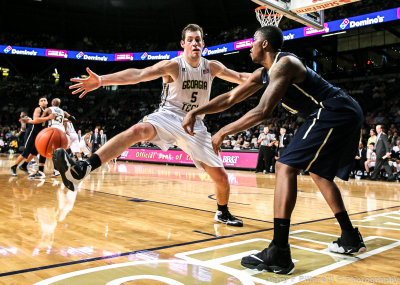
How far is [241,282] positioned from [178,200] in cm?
322

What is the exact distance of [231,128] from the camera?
2250mm

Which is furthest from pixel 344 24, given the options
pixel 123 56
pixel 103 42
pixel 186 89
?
pixel 103 42

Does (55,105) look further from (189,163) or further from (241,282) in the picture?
(189,163)

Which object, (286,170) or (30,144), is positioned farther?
(30,144)

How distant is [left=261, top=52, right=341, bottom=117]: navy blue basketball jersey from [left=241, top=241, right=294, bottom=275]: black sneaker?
3.28 feet

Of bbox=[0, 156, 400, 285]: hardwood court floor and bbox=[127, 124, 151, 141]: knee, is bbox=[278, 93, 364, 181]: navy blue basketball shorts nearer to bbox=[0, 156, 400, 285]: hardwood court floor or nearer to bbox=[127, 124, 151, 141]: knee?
bbox=[0, 156, 400, 285]: hardwood court floor

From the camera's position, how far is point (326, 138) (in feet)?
7.68

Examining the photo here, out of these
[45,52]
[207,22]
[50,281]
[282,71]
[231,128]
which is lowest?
[50,281]

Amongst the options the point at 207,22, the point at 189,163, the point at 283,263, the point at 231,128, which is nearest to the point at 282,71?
the point at 231,128

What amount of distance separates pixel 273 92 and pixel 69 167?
1.60 meters

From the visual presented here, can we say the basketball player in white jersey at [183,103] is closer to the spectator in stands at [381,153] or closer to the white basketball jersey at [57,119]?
the white basketball jersey at [57,119]

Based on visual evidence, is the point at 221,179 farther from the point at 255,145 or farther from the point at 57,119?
the point at 255,145

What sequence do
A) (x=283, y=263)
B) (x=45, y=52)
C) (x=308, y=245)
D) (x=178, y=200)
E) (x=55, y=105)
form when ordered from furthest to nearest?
(x=45, y=52) < (x=55, y=105) < (x=178, y=200) < (x=308, y=245) < (x=283, y=263)

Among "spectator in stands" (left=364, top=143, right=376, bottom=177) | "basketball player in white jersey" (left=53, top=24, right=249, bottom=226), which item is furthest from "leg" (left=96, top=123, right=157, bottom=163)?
"spectator in stands" (left=364, top=143, right=376, bottom=177)
